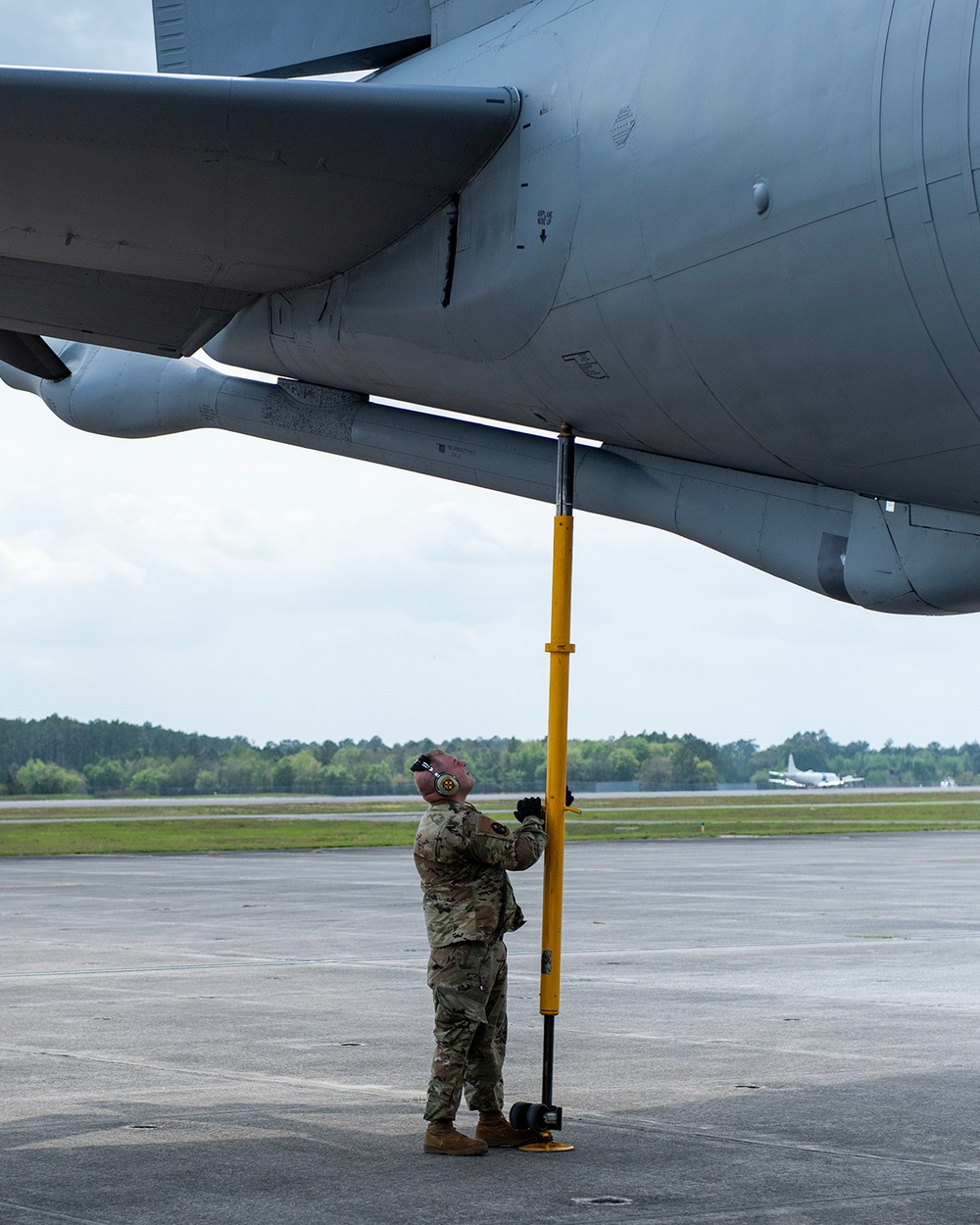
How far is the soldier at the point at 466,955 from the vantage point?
7.22m

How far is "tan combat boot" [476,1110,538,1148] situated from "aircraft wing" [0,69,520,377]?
14.2 feet

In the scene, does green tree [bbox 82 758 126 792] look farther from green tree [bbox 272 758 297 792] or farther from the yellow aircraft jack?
the yellow aircraft jack

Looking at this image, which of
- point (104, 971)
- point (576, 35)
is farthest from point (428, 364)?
point (104, 971)

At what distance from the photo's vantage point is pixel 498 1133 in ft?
24.8

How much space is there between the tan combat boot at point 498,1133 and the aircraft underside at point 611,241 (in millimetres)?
3237

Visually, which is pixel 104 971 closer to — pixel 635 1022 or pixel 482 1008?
pixel 635 1022

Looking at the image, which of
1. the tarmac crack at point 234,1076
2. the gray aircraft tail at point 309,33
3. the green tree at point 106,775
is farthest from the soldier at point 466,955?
the green tree at point 106,775

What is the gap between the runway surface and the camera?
21.9 feet

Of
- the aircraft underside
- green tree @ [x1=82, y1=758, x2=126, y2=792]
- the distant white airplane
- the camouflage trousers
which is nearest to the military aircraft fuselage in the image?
the aircraft underside

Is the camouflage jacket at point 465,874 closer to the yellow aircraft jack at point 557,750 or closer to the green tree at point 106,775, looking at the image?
the yellow aircraft jack at point 557,750

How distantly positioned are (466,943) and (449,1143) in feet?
3.37

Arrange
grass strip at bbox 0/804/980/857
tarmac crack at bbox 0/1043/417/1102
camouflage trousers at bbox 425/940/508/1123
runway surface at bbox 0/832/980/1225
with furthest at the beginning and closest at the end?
grass strip at bbox 0/804/980/857 < tarmac crack at bbox 0/1043/417/1102 < camouflage trousers at bbox 425/940/508/1123 < runway surface at bbox 0/832/980/1225

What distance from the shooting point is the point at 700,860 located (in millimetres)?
32719

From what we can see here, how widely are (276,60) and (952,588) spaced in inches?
150
